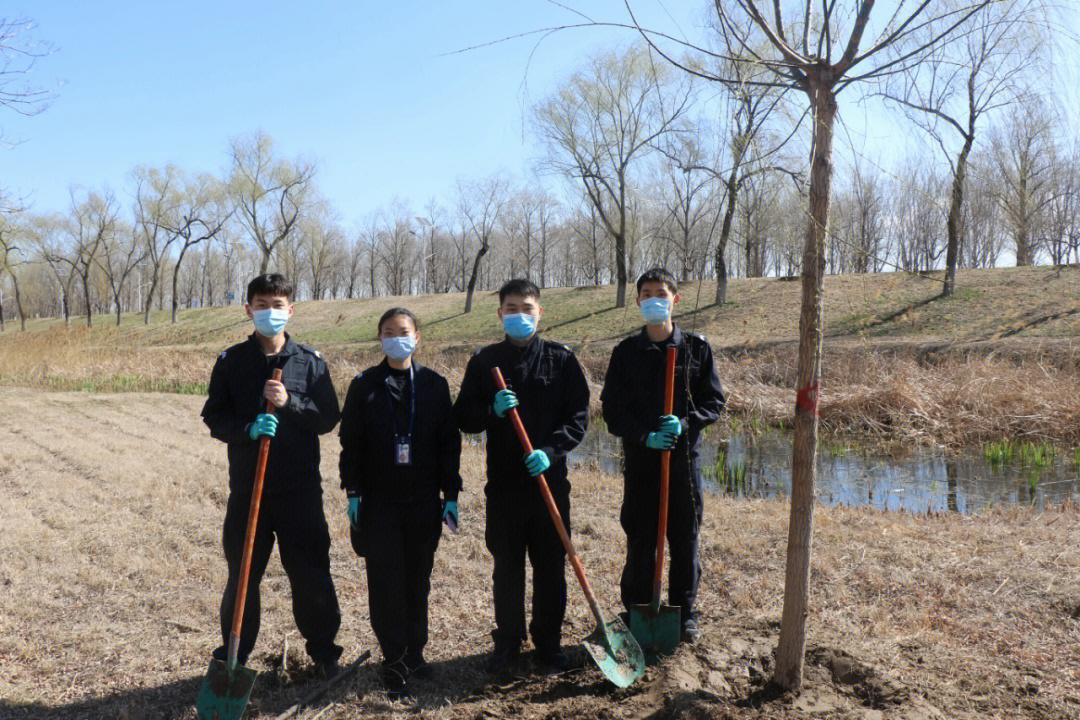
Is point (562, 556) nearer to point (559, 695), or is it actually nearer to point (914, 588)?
point (559, 695)

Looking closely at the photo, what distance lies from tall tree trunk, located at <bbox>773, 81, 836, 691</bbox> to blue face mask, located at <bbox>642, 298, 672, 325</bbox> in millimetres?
754

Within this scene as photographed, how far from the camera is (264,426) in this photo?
3.05 m

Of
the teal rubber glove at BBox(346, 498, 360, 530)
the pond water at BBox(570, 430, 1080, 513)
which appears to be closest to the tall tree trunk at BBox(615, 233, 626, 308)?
the pond water at BBox(570, 430, 1080, 513)

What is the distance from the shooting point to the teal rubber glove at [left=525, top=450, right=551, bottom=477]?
318 centimetres

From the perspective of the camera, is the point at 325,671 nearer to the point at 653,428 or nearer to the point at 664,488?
the point at 664,488

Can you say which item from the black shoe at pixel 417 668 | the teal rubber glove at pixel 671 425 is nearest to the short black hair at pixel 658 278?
the teal rubber glove at pixel 671 425

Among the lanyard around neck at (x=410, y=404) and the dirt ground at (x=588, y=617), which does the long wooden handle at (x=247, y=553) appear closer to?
the dirt ground at (x=588, y=617)

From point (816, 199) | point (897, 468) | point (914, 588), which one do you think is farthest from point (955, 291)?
point (816, 199)

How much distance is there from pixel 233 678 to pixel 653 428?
213cm

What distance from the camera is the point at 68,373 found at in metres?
15.0

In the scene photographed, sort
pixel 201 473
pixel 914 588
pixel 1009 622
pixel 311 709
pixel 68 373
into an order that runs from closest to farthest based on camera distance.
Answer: pixel 311 709
pixel 1009 622
pixel 914 588
pixel 201 473
pixel 68 373

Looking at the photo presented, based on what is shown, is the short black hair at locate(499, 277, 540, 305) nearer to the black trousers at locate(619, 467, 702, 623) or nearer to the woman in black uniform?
the woman in black uniform

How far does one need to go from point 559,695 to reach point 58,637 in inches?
107

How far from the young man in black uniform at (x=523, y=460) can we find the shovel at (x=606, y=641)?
0.15 m
